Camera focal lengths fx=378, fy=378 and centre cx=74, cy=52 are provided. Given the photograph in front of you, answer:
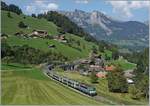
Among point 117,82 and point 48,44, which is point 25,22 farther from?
point 117,82

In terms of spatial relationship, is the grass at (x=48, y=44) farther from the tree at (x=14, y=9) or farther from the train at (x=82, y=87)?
the train at (x=82, y=87)

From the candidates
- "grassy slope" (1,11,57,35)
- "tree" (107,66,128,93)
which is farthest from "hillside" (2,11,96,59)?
"tree" (107,66,128,93)

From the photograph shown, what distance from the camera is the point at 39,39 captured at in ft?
497

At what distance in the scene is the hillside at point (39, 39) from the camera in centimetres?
13900

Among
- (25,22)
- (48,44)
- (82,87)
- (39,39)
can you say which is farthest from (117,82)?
(25,22)

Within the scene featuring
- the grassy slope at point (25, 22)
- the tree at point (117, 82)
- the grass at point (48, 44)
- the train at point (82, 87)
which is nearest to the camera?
the train at point (82, 87)

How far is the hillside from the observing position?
139 metres

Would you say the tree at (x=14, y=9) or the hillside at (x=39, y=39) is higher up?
the tree at (x=14, y=9)

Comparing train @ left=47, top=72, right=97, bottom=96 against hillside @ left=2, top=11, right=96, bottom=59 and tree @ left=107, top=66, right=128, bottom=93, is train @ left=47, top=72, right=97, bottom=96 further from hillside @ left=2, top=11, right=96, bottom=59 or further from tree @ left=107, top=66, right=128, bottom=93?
hillside @ left=2, top=11, right=96, bottom=59

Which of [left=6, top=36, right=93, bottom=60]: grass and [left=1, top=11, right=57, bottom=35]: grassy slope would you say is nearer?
[left=6, top=36, right=93, bottom=60]: grass

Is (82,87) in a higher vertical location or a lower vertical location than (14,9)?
lower

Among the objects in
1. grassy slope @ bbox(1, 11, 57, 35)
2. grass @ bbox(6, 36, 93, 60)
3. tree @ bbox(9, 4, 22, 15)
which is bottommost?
grass @ bbox(6, 36, 93, 60)

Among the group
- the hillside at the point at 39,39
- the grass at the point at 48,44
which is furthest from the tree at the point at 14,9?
the grass at the point at 48,44

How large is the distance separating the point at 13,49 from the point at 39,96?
64544 millimetres
